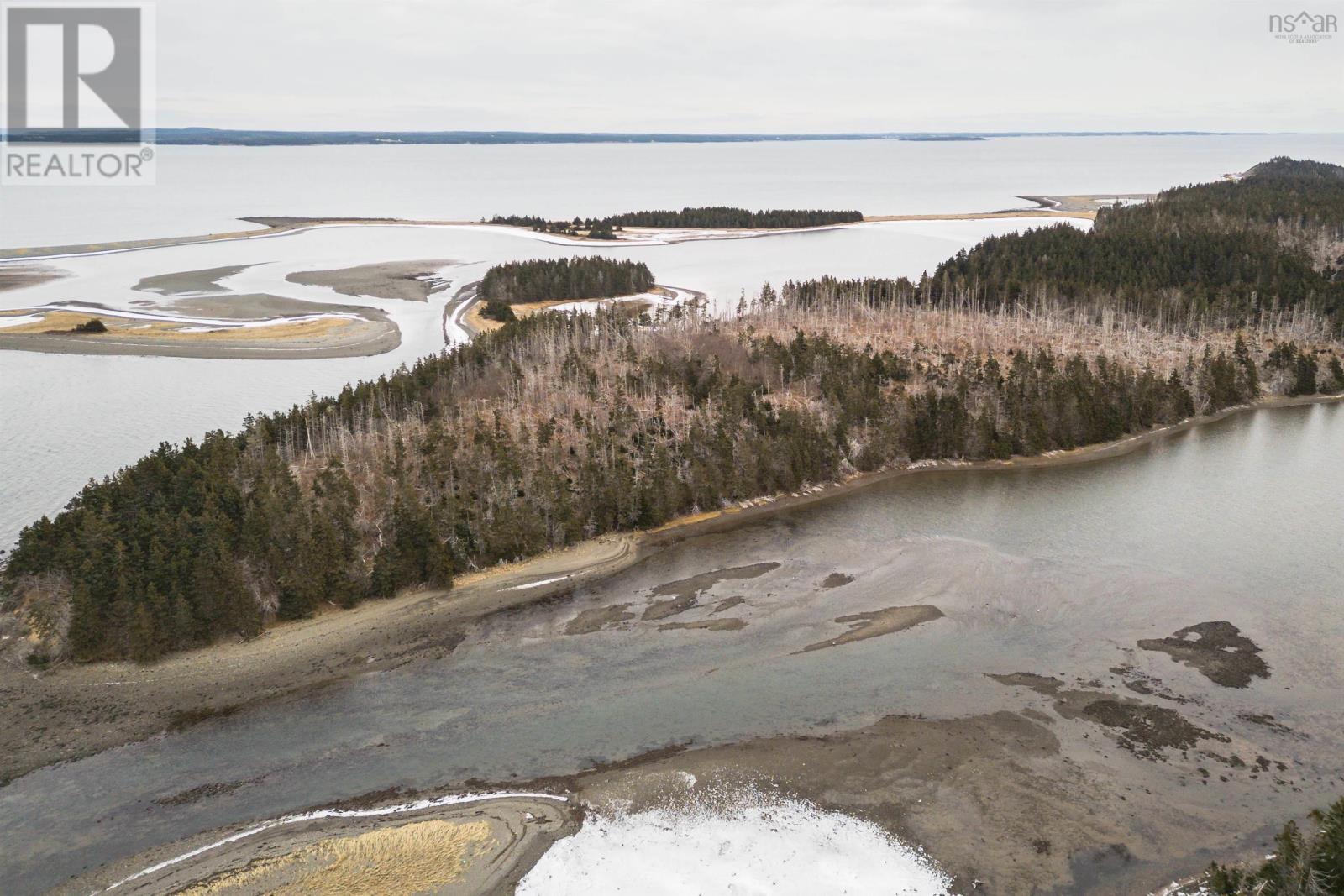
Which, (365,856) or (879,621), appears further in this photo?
(879,621)

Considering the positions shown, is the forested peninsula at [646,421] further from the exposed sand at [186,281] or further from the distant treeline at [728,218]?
the distant treeline at [728,218]

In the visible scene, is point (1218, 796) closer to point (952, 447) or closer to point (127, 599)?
point (952, 447)

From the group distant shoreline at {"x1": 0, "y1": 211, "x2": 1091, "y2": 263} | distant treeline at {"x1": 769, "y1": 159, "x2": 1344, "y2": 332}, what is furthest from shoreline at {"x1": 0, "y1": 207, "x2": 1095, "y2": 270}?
distant treeline at {"x1": 769, "y1": 159, "x2": 1344, "y2": 332}

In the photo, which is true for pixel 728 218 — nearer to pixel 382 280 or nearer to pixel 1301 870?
pixel 382 280

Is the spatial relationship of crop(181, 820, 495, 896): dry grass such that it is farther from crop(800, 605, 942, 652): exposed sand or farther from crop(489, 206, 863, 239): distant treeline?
crop(489, 206, 863, 239): distant treeline

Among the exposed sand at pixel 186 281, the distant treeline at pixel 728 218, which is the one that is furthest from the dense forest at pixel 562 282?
the distant treeline at pixel 728 218

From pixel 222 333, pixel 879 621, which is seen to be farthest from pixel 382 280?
pixel 879 621

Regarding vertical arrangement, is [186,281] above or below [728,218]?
below

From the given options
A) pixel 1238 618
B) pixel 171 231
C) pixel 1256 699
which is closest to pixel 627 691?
pixel 1256 699
